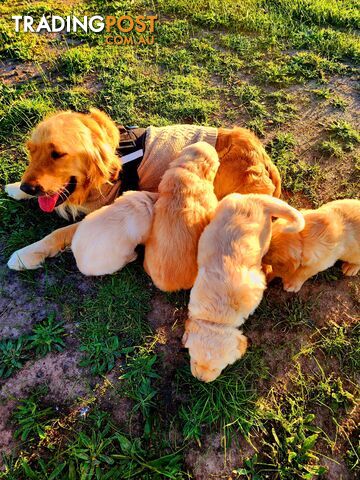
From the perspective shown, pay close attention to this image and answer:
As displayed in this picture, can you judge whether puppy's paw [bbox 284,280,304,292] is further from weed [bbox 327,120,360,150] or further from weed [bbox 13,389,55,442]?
weed [bbox 13,389,55,442]

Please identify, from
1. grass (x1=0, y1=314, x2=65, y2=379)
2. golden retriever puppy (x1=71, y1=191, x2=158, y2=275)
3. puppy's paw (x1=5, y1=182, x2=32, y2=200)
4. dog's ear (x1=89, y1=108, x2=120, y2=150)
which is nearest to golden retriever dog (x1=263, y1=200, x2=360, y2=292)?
golden retriever puppy (x1=71, y1=191, x2=158, y2=275)

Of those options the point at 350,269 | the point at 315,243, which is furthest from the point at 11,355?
the point at 350,269

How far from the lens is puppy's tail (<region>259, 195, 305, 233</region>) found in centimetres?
255

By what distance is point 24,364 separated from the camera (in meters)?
2.62

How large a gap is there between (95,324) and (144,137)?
151 cm

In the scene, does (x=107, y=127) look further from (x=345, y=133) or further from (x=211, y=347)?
(x=345, y=133)

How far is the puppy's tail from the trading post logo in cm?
316

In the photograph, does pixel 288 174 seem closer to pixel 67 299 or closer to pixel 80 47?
pixel 67 299

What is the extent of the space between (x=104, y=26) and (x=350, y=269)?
4094 mm

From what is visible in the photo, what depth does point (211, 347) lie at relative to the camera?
7.44 ft

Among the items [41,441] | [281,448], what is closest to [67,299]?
[41,441]

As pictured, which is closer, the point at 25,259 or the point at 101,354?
the point at 101,354

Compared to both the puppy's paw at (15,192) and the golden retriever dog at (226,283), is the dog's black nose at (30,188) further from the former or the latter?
the golden retriever dog at (226,283)

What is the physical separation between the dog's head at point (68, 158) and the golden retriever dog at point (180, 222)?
1.65 ft
